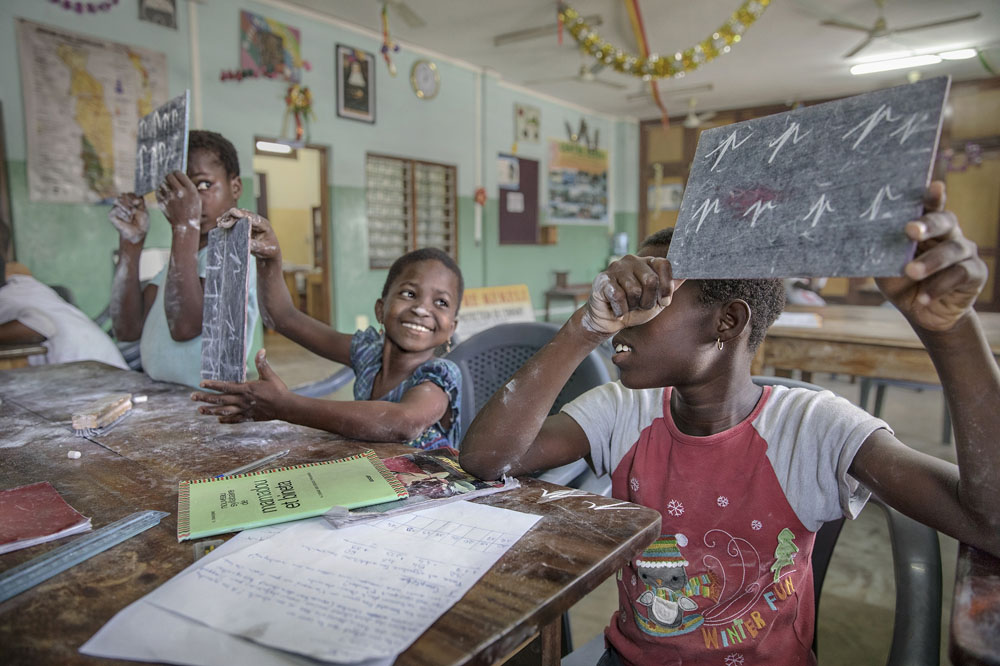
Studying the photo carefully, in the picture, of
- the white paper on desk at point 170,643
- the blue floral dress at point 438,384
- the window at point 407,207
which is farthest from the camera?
the window at point 407,207

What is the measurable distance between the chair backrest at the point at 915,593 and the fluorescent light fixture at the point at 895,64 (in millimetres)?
7865

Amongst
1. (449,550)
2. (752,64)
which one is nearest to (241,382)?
(449,550)

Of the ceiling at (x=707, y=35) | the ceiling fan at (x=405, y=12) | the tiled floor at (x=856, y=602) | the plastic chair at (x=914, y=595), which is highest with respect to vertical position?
the ceiling at (x=707, y=35)

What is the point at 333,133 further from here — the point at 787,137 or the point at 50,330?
the point at 787,137

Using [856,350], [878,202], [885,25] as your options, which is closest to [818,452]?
[878,202]

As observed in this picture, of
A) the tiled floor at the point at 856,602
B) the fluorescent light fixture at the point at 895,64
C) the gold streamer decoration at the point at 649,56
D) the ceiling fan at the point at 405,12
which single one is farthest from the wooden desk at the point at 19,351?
the fluorescent light fixture at the point at 895,64

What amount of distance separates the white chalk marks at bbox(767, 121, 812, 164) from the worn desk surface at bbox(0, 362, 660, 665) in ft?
1.66

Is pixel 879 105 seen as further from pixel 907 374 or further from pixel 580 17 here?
pixel 580 17

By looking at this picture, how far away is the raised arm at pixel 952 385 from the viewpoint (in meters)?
0.62

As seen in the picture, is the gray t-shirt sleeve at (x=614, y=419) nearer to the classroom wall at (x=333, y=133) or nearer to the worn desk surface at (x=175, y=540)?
the worn desk surface at (x=175, y=540)

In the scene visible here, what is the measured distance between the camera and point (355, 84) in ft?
19.4

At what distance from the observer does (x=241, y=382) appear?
1.17 meters

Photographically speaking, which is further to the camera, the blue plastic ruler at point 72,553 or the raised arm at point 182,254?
the raised arm at point 182,254

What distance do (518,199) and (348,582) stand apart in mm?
7891
